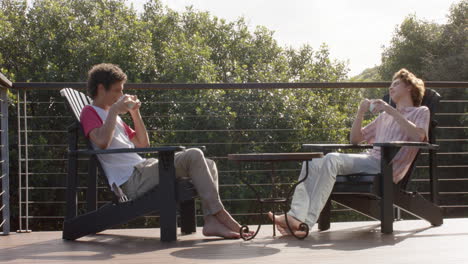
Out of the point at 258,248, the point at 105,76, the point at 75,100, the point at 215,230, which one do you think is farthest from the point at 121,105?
the point at 258,248

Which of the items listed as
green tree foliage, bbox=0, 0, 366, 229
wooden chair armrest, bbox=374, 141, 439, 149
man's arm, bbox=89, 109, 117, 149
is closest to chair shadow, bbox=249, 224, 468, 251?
wooden chair armrest, bbox=374, 141, 439, 149

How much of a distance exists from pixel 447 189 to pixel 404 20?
23.5ft

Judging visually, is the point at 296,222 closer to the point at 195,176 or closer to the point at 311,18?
the point at 195,176

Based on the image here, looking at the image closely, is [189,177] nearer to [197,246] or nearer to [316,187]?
[197,246]

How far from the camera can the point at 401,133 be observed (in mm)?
3516

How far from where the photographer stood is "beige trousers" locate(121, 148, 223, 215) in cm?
304

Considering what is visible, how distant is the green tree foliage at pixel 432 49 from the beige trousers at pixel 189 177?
634 inches

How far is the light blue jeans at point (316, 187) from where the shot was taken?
126 inches

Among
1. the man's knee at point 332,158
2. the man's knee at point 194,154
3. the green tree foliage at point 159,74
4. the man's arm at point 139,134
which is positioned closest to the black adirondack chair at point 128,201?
the man's knee at point 194,154

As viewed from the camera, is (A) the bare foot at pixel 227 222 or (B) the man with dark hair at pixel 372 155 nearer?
(A) the bare foot at pixel 227 222

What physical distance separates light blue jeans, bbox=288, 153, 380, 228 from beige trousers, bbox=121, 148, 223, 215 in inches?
17.2

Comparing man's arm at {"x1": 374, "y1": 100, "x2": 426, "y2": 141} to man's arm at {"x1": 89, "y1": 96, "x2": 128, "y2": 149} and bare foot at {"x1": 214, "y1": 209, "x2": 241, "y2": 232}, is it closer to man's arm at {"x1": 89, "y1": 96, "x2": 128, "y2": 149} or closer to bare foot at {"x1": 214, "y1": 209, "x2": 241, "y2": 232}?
bare foot at {"x1": 214, "y1": 209, "x2": 241, "y2": 232}

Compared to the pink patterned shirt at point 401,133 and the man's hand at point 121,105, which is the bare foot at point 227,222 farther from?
the pink patterned shirt at point 401,133

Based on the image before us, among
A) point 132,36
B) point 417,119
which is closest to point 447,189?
point 132,36
